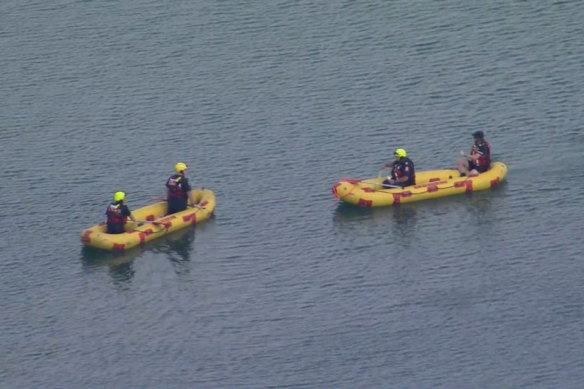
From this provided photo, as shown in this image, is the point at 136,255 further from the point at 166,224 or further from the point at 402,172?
the point at 402,172

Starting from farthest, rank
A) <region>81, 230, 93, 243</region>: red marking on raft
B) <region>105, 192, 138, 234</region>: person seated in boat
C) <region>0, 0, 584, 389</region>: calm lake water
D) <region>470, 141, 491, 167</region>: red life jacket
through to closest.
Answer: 1. <region>470, 141, 491, 167</region>: red life jacket
2. <region>105, 192, 138, 234</region>: person seated in boat
3. <region>81, 230, 93, 243</region>: red marking on raft
4. <region>0, 0, 584, 389</region>: calm lake water

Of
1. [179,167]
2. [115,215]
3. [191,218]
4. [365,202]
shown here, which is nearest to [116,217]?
[115,215]

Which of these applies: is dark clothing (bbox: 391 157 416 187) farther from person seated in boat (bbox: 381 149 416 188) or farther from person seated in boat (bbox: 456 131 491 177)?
person seated in boat (bbox: 456 131 491 177)

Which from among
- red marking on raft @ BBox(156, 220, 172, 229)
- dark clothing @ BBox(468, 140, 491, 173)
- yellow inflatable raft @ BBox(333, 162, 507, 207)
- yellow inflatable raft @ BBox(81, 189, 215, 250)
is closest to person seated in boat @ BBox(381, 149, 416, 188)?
yellow inflatable raft @ BBox(333, 162, 507, 207)

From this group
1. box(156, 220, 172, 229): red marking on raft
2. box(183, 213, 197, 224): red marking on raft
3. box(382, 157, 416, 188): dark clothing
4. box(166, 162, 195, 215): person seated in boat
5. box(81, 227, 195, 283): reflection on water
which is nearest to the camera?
box(81, 227, 195, 283): reflection on water

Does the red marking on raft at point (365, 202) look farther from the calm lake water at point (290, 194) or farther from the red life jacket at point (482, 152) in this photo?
the red life jacket at point (482, 152)

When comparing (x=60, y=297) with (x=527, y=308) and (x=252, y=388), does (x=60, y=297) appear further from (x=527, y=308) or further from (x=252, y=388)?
(x=527, y=308)
